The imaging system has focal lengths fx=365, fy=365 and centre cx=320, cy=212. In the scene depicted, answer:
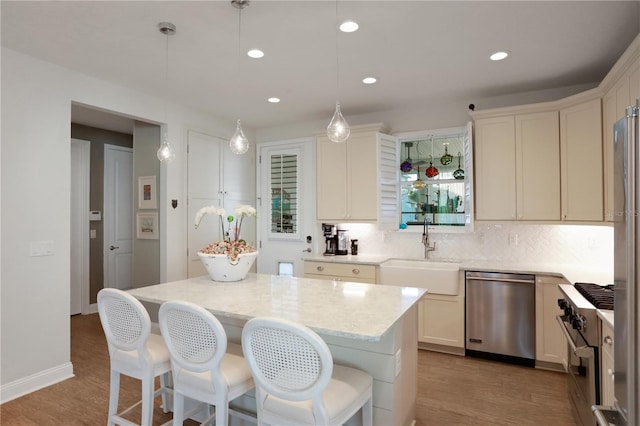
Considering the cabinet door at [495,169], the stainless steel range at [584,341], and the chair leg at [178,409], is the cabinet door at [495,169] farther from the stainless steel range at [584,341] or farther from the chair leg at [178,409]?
the chair leg at [178,409]

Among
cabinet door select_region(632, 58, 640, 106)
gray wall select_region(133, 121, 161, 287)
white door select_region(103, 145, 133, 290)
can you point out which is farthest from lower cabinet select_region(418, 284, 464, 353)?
white door select_region(103, 145, 133, 290)

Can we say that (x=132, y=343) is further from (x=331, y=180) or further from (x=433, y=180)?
(x=433, y=180)

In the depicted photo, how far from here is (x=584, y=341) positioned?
214 centimetres

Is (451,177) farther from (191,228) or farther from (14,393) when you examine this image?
(14,393)

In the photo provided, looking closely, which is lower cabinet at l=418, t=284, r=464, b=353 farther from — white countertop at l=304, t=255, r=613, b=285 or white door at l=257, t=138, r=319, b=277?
white door at l=257, t=138, r=319, b=277

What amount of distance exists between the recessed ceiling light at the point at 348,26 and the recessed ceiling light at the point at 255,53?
2.36ft

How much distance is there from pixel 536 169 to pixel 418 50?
1.71 m

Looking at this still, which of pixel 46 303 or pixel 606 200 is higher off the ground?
pixel 606 200

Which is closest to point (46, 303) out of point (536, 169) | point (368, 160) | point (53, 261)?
point (53, 261)

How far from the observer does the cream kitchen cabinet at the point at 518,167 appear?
3.48 meters

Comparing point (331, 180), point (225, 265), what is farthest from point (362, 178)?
point (225, 265)

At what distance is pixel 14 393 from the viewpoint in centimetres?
285

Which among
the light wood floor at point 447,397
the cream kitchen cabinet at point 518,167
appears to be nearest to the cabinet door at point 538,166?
the cream kitchen cabinet at point 518,167

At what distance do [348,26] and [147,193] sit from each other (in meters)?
3.11
